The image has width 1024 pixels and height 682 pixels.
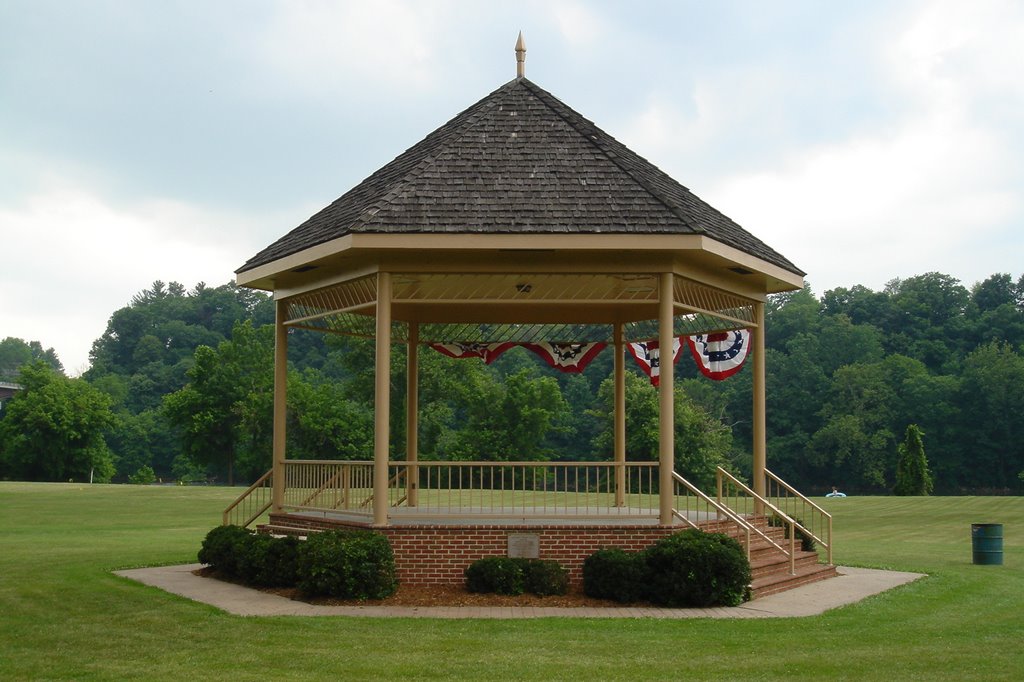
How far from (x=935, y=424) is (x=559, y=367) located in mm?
64751

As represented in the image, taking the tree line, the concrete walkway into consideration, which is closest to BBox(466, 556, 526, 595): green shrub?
the concrete walkway

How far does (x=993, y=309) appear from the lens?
88812 millimetres

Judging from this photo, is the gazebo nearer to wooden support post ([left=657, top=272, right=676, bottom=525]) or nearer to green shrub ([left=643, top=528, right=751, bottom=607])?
wooden support post ([left=657, top=272, right=676, bottom=525])

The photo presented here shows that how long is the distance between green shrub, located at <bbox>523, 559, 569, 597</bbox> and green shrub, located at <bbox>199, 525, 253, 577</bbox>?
4388 millimetres

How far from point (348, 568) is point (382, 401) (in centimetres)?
228

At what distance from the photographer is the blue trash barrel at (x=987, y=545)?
65.7 feet

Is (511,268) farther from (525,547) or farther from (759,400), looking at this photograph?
(759,400)

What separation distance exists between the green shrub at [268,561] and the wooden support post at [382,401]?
4.12 ft

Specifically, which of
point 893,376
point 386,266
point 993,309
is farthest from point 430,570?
point 993,309

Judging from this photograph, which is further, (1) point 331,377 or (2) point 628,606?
(1) point 331,377

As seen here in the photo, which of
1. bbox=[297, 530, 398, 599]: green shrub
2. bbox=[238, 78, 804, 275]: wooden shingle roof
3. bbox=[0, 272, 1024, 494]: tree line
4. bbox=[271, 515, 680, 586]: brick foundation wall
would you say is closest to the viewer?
bbox=[297, 530, 398, 599]: green shrub

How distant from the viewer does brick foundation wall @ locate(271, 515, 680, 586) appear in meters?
14.1

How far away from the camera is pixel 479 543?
14.2 meters

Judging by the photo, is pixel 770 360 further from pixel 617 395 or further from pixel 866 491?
pixel 617 395
